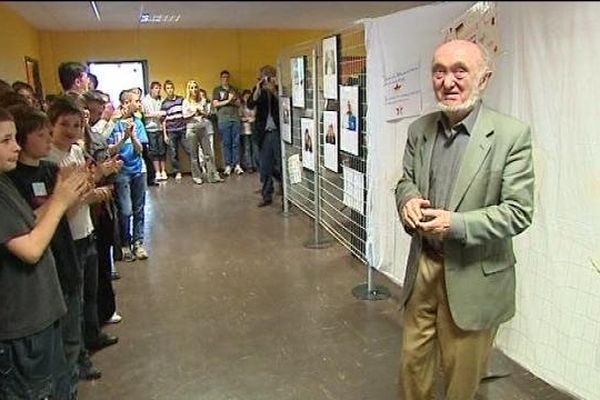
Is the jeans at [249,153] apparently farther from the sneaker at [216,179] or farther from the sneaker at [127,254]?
the sneaker at [127,254]

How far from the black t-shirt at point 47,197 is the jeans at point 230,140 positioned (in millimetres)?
6039

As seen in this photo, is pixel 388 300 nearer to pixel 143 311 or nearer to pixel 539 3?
pixel 143 311

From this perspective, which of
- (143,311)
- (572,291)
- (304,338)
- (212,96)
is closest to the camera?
(572,291)

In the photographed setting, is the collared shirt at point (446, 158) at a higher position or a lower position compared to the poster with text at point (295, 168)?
higher

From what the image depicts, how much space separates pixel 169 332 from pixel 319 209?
1831 mm

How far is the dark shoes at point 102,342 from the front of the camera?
8.72 ft

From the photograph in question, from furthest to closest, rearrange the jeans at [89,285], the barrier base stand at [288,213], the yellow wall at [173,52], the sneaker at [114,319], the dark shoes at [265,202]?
the yellow wall at [173,52] → the dark shoes at [265,202] → the barrier base stand at [288,213] → the sneaker at [114,319] → the jeans at [89,285]

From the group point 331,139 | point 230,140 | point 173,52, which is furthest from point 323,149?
point 173,52

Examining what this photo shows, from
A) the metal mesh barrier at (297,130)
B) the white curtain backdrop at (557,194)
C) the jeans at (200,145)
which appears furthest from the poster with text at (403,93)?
the jeans at (200,145)

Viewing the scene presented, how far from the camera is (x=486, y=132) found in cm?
158

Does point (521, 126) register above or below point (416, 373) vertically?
above

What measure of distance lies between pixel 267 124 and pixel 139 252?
2.10 meters

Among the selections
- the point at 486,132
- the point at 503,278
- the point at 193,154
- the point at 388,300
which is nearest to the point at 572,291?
the point at 503,278

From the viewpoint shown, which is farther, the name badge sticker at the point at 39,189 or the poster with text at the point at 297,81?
the poster with text at the point at 297,81
